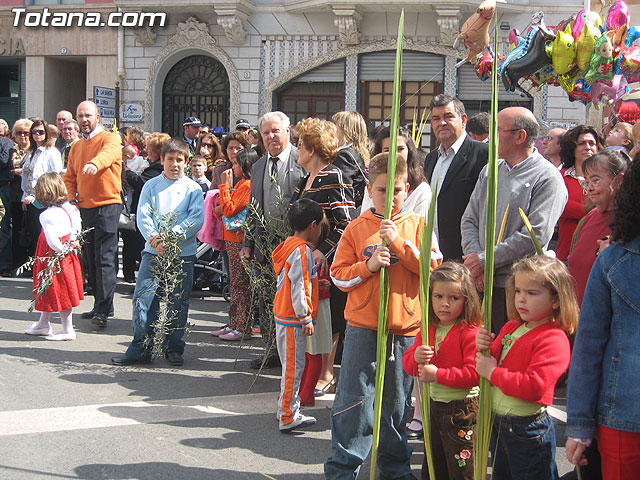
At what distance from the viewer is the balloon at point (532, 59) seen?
7988mm

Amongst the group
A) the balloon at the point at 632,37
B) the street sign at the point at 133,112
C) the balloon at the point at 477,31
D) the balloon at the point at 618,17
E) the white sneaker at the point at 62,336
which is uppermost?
the street sign at the point at 133,112

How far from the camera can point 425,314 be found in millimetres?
2613

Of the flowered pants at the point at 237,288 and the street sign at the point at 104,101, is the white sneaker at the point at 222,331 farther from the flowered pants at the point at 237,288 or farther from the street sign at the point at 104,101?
the street sign at the point at 104,101

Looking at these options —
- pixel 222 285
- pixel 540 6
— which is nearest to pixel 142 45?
pixel 540 6

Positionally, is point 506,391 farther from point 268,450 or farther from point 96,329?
point 96,329

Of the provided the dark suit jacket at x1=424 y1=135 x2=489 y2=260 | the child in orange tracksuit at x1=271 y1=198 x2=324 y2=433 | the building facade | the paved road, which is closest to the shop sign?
the building facade

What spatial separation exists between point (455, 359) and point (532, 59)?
551 centimetres

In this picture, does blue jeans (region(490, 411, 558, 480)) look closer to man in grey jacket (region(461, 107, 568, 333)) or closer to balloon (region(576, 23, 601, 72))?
man in grey jacket (region(461, 107, 568, 333))

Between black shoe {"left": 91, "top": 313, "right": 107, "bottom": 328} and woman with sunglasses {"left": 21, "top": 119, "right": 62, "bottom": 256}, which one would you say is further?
woman with sunglasses {"left": 21, "top": 119, "right": 62, "bottom": 256}

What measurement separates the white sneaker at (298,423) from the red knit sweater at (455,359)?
4.63 feet

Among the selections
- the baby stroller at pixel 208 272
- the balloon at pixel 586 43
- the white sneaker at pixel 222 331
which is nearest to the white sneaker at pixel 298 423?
the white sneaker at pixel 222 331

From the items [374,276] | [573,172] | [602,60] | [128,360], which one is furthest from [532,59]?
[374,276]

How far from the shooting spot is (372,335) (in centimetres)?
364

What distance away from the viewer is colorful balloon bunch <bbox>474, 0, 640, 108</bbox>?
7762 millimetres
